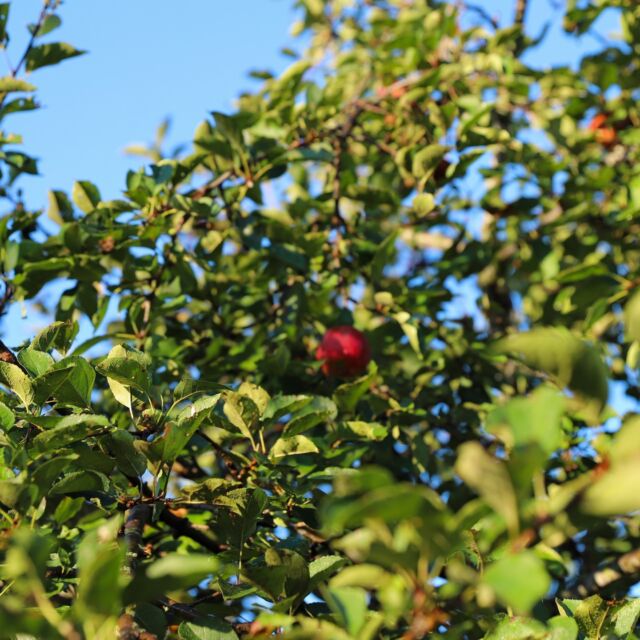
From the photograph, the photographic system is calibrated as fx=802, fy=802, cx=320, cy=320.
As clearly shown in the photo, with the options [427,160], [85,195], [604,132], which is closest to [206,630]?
[85,195]

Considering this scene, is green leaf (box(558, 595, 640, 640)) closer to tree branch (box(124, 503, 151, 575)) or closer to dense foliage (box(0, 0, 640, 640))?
dense foliage (box(0, 0, 640, 640))

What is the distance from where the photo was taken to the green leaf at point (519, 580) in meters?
0.53

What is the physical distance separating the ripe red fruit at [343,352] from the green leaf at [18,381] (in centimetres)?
100

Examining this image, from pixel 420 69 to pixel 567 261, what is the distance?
95 centimetres

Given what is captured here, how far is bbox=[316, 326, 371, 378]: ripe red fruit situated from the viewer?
202 centimetres

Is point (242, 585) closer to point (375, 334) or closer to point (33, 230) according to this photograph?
point (375, 334)

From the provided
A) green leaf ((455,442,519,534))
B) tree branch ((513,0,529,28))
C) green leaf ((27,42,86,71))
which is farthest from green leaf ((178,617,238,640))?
tree branch ((513,0,529,28))

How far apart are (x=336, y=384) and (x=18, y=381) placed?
1.23m

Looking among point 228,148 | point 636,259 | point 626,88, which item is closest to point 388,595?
point 228,148

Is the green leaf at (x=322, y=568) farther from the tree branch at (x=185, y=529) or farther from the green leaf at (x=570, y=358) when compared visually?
the green leaf at (x=570, y=358)

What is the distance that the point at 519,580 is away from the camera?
0.55 metres

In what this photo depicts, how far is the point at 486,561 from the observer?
1.01m

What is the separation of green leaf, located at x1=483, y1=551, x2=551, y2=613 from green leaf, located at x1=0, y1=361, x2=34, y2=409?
2.44 ft

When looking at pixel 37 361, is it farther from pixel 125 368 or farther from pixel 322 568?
pixel 322 568
